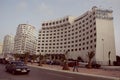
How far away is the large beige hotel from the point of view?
75250 mm

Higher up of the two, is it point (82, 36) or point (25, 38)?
point (25, 38)

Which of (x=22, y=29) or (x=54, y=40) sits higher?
(x=22, y=29)

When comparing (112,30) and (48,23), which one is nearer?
(112,30)

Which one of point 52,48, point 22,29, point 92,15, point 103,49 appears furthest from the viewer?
point 22,29

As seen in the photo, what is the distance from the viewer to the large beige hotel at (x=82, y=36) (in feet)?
247

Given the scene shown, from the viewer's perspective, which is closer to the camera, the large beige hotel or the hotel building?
the large beige hotel

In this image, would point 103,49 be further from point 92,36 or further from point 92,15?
point 92,15

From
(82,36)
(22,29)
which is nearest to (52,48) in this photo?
(82,36)

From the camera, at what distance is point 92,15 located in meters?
79.9

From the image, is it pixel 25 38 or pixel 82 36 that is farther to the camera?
pixel 25 38

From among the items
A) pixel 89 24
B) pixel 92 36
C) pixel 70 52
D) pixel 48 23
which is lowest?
pixel 70 52

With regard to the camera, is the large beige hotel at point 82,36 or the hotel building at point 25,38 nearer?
the large beige hotel at point 82,36

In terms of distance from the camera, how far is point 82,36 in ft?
290

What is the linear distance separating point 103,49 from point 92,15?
678 inches
